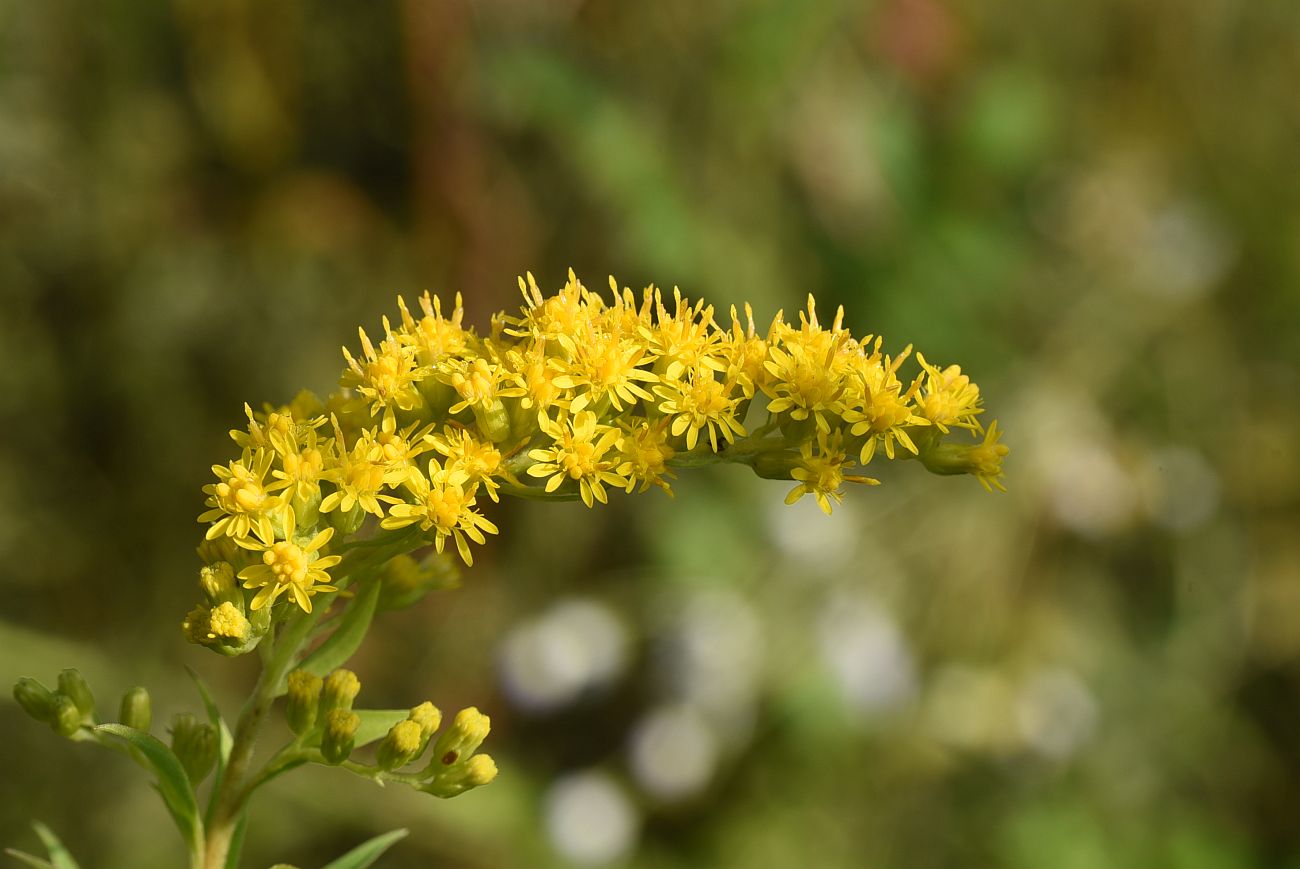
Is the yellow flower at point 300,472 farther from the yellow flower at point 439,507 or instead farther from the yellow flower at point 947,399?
the yellow flower at point 947,399

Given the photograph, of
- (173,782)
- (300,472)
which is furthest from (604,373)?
(173,782)

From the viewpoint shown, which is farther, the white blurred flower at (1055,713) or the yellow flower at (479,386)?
the white blurred flower at (1055,713)

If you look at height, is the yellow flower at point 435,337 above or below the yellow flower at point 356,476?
above

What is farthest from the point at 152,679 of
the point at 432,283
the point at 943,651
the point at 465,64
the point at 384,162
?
the point at 943,651

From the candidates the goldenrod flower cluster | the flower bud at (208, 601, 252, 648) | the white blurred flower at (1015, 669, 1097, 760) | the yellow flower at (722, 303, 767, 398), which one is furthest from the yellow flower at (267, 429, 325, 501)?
the white blurred flower at (1015, 669, 1097, 760)

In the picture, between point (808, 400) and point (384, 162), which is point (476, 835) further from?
point (808, 400)

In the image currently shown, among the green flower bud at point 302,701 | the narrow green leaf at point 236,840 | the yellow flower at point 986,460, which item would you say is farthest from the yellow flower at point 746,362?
→ the narrow green leaf at point 236,840

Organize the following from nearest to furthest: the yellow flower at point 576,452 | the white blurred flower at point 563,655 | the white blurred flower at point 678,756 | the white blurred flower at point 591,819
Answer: the yellow flower at point 576,452 < the white blurred flower at point 591,819 < the white blurred flower at point 678,756 < the white blurred flower at point 563,655
